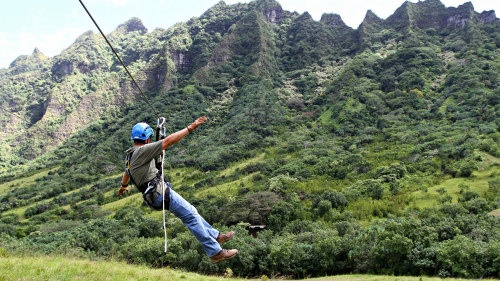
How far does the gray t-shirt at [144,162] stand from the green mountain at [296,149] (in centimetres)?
743

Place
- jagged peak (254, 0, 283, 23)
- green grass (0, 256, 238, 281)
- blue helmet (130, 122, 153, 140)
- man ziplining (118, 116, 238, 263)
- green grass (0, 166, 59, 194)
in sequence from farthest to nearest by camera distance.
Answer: jagged peak (254, 0, 283, 23)
green grass (0, 166, 59, 194)
green grass (0, 256, 238, 281)
blue helmet (130, 122, 153, 140)
man ziplining (118, 116, 238, 263)

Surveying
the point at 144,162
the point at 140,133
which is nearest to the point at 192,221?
the point at 144,162

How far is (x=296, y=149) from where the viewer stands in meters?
75.5

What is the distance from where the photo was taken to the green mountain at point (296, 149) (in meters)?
26.3

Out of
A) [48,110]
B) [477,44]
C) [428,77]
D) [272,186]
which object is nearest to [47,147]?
[48,110]

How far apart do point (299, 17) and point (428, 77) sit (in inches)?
4010

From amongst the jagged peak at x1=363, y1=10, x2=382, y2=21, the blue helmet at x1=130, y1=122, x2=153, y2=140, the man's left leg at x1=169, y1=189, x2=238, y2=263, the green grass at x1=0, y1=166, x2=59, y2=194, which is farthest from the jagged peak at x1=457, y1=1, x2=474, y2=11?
the green grass at x1=0, y1=166, x2=59, y2=194

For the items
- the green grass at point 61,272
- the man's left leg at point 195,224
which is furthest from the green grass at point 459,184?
the green grass at point 61,272

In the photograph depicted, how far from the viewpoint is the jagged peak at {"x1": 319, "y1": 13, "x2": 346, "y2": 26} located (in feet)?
586

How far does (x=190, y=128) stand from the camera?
206 inches

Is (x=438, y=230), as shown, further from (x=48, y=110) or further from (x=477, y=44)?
(x=48, y=110)

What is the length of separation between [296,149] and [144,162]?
234 feet

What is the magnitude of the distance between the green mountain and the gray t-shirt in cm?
743

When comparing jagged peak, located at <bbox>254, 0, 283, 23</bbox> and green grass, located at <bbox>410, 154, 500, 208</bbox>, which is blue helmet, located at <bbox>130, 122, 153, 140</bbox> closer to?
green grass, located at <bbox>410, 154, 500, 208</bbox>
